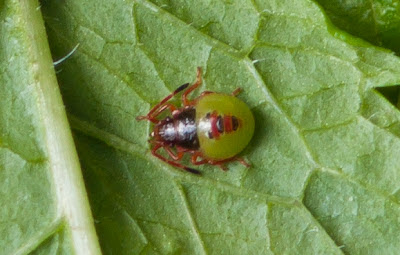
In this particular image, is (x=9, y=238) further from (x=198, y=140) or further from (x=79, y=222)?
(x=198, y=140)

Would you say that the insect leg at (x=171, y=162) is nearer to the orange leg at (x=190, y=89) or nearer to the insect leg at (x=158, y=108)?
the insect leg at (x=158, y=108)

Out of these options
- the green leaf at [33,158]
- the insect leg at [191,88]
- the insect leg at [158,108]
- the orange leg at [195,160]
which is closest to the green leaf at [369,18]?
the insect leg at [191,88]

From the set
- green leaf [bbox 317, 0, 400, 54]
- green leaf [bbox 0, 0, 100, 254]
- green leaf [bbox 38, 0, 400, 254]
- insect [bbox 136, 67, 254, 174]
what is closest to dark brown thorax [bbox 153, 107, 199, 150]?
insect [bbox 136, 67, 254, 174]

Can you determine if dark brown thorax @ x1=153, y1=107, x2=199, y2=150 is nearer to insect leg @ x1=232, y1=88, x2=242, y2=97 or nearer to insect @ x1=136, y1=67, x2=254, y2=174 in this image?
insect @ x1=136, y1=67, x2=254, y2=174

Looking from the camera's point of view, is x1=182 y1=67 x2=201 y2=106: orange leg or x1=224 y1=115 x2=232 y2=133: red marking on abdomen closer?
x1=224 y1=115 x2=232 y2=133: red marking on abdomen

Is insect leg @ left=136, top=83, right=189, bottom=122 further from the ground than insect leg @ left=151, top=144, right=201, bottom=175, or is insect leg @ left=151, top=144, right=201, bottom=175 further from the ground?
insect leg @ left=136, top=83, right=189, bottom=122

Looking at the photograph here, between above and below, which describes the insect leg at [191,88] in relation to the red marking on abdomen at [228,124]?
above

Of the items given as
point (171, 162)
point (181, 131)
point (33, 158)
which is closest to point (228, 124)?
point (181, 131)

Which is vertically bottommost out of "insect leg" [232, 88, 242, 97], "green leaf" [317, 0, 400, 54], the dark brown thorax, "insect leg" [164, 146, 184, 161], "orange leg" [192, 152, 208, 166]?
"orange leg" [192, 152, 208, 166]
